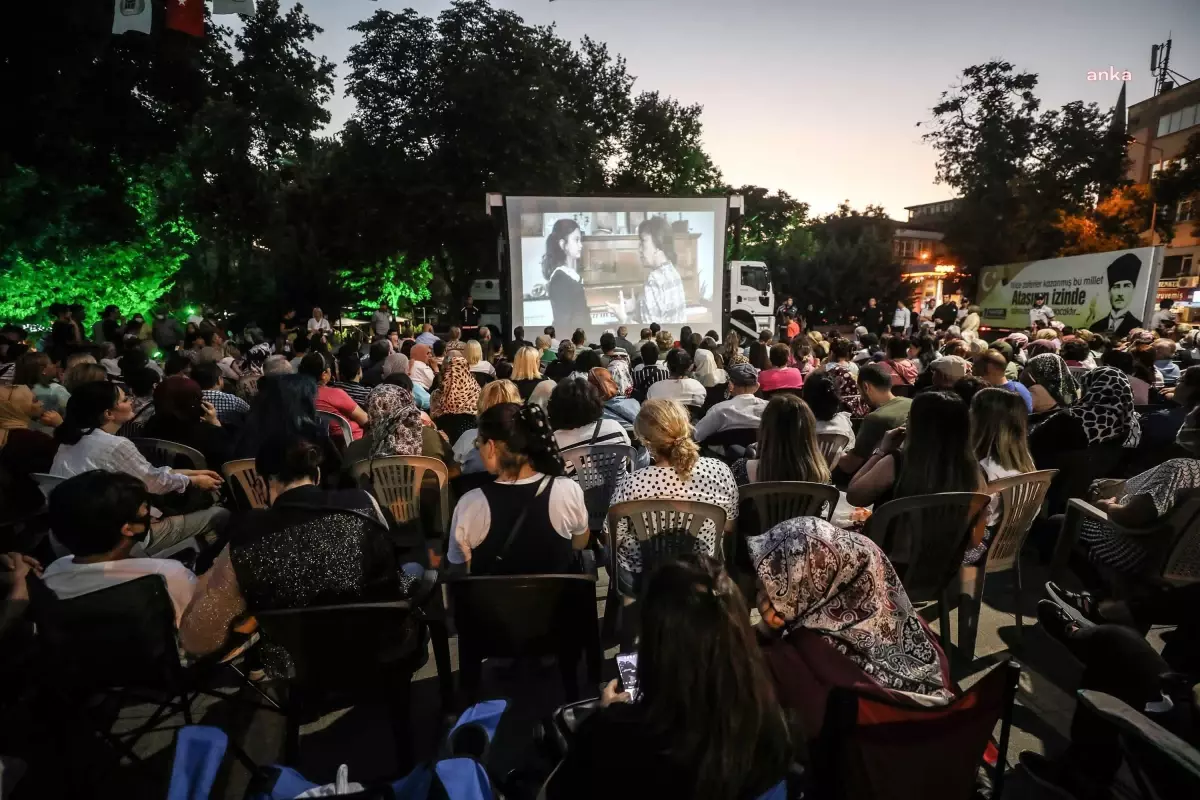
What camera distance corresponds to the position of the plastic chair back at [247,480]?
3.62 meters

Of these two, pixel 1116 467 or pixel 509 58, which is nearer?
pixel 1116 467

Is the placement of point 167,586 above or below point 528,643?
above

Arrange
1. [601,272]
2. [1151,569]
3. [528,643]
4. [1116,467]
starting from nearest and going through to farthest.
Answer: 1. [528,643]
2. [1151,569]
3. [1116,467]
4. [601,272]

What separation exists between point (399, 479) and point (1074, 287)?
61.0 ft

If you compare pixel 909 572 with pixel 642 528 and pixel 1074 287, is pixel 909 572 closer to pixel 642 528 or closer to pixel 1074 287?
pixel 642 528

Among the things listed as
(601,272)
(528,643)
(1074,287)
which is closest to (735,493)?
(528,643)

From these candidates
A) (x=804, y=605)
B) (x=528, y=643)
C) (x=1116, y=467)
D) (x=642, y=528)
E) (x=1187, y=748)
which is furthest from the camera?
(x=1116, y=467)

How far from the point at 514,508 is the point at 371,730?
117 cm

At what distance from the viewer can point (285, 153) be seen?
62.9 ft

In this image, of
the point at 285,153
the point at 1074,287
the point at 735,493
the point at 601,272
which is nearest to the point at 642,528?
the point at 735,493

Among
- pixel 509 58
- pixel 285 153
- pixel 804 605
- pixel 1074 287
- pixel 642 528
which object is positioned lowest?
pixel 642 528

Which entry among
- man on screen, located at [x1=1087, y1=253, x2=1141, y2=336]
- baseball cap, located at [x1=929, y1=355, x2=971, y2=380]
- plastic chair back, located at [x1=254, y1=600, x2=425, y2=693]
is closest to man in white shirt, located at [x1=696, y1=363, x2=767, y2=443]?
baseball cap, located at [x1=929, y1=355, x2=971, y2=380]

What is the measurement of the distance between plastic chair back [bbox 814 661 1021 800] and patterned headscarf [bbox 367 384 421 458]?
3.16 metres

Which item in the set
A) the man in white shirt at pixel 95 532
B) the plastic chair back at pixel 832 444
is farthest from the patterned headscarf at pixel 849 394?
the man in white shirt at pixel 95 532
